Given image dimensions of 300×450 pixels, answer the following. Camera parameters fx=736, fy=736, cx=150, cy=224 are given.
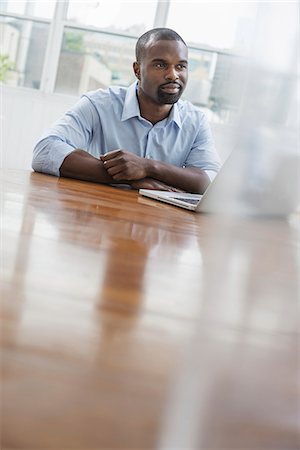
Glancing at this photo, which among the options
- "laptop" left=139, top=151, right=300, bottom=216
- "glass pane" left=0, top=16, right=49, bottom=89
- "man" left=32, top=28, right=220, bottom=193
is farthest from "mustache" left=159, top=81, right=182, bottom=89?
"glass pane" left=0, top=16, right=49, bottom=89

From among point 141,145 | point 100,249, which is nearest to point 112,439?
point 100,249

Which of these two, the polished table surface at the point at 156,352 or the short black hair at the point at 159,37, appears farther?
the short black hair at the point at 159,37

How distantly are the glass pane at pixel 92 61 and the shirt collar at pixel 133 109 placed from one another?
7.97ft

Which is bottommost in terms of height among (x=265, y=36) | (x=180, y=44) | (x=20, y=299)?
(x=20, y=299)

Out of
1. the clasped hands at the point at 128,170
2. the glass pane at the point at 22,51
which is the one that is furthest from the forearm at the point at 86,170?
the glass pane at the point at 22,51

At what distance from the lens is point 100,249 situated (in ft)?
2.25

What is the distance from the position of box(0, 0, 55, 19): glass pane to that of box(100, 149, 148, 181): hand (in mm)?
3135

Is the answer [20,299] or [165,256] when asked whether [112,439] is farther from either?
[165,256]

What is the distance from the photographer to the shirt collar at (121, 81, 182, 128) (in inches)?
92.9

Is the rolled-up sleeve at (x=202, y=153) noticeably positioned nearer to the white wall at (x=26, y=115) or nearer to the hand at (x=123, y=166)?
the hand at (x=123, y=166)

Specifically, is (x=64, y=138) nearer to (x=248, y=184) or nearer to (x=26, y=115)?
(x=248, y=184)

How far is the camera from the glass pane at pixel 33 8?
4.77m

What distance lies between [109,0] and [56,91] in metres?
0.67

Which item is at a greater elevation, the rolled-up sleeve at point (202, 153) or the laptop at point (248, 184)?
the rolled-up sleeve at point (202, 153)
